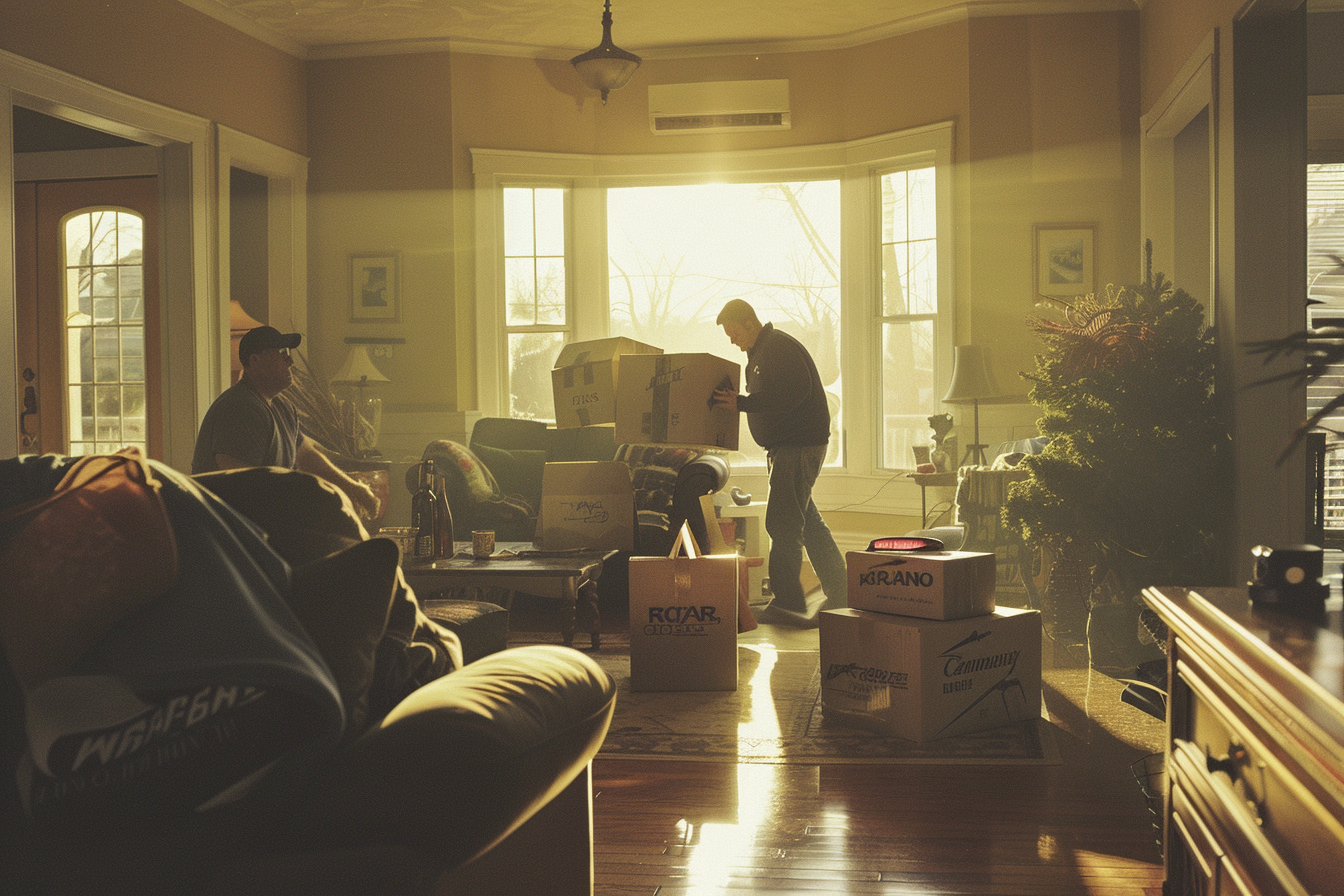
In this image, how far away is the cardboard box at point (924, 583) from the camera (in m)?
3.14

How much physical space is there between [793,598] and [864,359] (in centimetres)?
211

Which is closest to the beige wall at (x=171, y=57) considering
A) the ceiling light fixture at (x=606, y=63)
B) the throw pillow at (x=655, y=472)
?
the ceiling light fixture at (x=606, y=63)

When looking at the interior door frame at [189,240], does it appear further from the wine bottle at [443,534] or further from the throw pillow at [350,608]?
the throw pillow at [350,608]

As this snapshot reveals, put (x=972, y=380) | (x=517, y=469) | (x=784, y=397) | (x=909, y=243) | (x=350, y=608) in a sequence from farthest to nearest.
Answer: (x=909, y=243)
(x=517, y=469)
(x=972, y=380)
(x=784, y=397)
(x=350, y=608)

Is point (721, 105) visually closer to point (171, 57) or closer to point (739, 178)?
point (739, 178)

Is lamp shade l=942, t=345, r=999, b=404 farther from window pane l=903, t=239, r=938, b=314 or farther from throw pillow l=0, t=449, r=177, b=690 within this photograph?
throw pillow l=0, t=449, r=177, b=690

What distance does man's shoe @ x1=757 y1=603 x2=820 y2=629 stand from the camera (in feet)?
16.8

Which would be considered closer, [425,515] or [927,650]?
[927,650]

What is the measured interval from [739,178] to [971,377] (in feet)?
6.81

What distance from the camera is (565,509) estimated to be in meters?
4.58

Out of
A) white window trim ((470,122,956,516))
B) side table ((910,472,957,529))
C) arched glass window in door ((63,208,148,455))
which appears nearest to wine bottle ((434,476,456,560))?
white window trim ((470,122,956,516))

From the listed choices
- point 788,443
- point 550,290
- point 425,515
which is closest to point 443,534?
point 425,515

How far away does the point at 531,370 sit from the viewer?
7090 millimetres

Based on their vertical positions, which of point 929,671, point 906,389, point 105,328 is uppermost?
point 105,328
